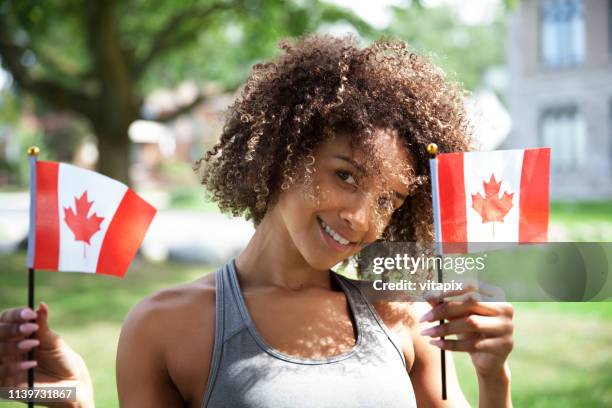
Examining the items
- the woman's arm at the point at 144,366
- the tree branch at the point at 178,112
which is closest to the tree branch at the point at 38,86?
the tree branch at the point at 178,112

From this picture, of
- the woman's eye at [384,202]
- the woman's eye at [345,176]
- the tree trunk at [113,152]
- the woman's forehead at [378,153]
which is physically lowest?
the woman's eye at [384,202]

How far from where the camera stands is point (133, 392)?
63.9 inches

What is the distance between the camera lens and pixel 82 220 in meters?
1.89

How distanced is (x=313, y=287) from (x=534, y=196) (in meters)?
0.64

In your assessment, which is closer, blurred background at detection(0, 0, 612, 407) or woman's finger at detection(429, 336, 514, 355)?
woman's finger at detection(429, 336, 514, 355)

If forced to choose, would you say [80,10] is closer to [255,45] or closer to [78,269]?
[255,45]

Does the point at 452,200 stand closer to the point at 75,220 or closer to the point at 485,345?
the point at 485,345

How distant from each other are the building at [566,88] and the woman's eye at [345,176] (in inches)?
917

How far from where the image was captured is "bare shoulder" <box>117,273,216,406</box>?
162 cm

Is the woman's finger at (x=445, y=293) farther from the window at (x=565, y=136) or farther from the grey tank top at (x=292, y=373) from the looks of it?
the window at (x=565, y=136)

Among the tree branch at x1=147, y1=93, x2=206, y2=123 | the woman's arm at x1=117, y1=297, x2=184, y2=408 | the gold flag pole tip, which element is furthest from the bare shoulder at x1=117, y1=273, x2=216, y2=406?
the tree branch at x1=147, y1=93, x2=206, y2=123

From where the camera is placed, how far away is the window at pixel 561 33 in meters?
25.0

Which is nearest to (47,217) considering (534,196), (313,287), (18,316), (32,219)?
(32,219)

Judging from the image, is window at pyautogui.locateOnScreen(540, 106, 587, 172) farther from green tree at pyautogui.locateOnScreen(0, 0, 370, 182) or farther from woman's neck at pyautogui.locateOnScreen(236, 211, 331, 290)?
woman's neck at pyautogui.locateOnScreen(236, 211, 331, 290)
